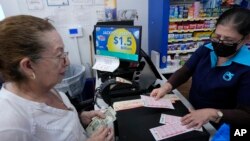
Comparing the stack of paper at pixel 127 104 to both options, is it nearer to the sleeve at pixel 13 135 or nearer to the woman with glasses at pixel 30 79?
the woman with glasses at pixel 30 79

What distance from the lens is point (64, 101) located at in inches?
37.9

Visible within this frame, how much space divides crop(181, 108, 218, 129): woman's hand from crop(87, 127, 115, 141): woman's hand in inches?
13.9

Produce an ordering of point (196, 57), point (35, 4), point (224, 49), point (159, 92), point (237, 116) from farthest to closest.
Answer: point (35, 4) → point (196, 57) → point (159, 92) → point (224, 49) → point (237, 116)

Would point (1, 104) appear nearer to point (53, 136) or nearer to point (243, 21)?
point (53, 136)

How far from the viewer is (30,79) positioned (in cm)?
71

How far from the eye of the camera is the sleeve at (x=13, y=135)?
0.59 metres

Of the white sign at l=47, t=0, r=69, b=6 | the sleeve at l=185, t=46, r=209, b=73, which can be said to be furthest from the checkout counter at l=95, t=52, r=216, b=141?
the white sign at l=47, t=0, r=69, b=6

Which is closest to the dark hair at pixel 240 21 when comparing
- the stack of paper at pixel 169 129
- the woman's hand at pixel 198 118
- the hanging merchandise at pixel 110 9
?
the woman's hand at pixel 198 118

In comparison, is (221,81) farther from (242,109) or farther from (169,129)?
(169,129)

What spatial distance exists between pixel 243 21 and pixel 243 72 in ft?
0.88

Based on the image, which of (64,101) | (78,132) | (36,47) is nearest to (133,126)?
(78,132)

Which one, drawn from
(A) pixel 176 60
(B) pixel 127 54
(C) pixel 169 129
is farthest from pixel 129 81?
(A) pixel 176 60

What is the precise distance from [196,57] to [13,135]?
1163mm

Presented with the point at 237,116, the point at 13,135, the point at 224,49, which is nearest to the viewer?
the point at 13,135
